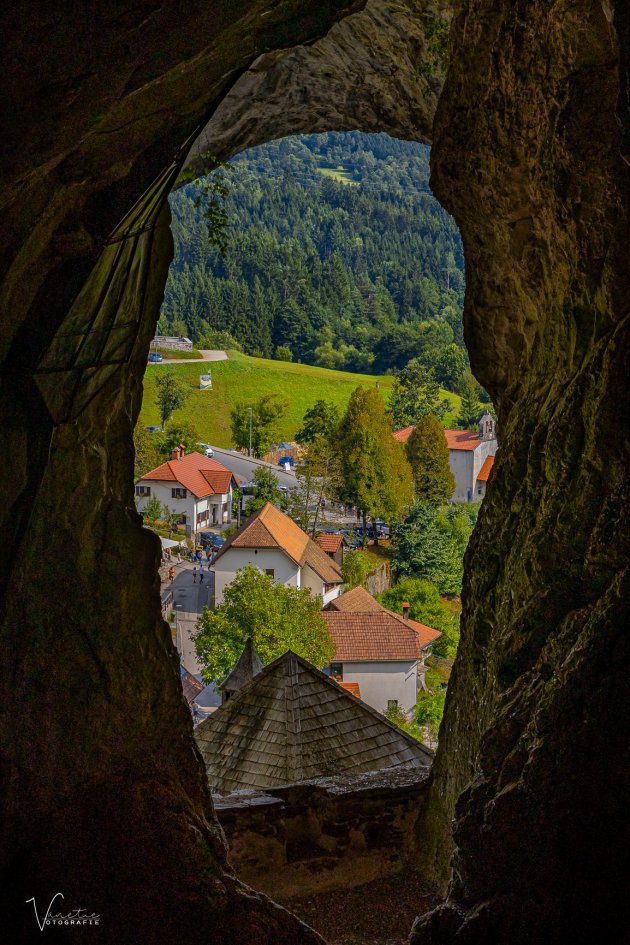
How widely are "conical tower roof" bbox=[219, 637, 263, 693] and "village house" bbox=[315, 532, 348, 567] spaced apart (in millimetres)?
23062

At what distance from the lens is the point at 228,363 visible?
225ft

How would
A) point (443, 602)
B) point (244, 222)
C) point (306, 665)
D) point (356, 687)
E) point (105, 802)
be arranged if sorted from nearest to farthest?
point (105, 802)
point (306, 665)
point (356, 687)
point (443, 602)
point (244, 222)

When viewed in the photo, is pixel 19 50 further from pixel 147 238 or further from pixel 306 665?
pixel 306 665

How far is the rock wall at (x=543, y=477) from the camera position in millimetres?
3809

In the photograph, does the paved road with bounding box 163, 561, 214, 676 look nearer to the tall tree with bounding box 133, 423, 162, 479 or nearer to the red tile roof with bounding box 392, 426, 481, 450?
the tall tree with bounding box 133, 423, 162, 479

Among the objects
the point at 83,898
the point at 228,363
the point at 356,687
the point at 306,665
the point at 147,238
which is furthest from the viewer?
the point at 228,363

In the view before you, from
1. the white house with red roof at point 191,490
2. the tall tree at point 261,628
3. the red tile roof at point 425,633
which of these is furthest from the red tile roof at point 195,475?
the tall tree at point 261,628

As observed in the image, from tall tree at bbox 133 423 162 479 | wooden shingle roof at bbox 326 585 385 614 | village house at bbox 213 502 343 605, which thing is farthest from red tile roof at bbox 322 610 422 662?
tall tree at bbox 133 423 162 479

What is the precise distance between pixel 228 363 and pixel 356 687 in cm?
4707

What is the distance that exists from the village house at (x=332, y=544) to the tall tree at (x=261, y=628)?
10.4m

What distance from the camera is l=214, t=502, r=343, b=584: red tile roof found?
96.2 ft

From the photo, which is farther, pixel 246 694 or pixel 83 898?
pixel 246 694

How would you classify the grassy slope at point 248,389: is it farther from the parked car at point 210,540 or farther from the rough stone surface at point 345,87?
the rough stone surface at point 345,87

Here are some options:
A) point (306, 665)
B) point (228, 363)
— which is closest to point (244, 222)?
point (228, 363)
